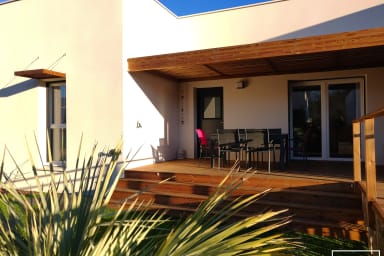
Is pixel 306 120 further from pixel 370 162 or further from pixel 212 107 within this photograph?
pixel 370 162

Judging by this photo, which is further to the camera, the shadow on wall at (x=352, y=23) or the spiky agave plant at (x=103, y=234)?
the shadow on wall at (x=352, y=23)

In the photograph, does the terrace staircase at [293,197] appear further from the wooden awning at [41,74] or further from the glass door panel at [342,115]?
the glass door panel at [342,115]

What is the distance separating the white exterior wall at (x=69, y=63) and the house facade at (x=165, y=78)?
1.1 inches

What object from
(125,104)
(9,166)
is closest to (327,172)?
(125,104)

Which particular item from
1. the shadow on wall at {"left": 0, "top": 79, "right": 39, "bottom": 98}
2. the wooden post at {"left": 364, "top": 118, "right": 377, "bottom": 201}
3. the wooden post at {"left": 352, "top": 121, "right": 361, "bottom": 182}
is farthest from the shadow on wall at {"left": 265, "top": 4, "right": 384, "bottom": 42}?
the shadow on wall at {"left": 0, "top": 79, "right": 39, "bottom": 98}

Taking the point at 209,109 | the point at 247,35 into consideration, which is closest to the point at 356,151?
the point at 247,35

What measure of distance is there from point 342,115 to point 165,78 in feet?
15.7

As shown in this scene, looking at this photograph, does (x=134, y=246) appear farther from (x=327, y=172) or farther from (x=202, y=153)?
(x=202, y=153)

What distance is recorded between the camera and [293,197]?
16.5 feet

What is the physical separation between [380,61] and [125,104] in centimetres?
577

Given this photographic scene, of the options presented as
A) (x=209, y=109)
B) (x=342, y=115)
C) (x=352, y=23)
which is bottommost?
(x=342, y=115)

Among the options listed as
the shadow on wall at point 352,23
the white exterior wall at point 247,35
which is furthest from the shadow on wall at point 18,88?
the shadow on wall at point 352,23

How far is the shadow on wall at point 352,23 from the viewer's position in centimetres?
747

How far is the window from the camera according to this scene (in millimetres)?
7879
